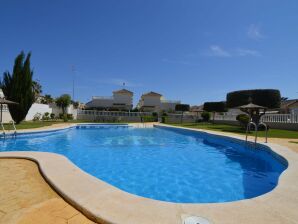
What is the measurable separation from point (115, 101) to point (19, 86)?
98.1ft

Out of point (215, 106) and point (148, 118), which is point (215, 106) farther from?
point (148, 118)

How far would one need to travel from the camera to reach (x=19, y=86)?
20.7m

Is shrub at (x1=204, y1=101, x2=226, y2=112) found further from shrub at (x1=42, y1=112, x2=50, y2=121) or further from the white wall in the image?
shrub at (x1=42, y1=112, x2=50, y2=121)

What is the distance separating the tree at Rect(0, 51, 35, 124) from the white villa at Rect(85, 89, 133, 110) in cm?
2690

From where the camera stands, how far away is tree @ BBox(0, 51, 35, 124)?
20.5 m

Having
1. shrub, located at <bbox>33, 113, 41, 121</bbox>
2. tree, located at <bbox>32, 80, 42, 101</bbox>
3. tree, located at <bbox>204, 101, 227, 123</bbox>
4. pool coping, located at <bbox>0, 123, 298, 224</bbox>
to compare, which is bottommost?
pool coping, located at <bbox>0, 123, 298, 224</bbox>

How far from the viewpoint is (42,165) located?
5625 millimetres

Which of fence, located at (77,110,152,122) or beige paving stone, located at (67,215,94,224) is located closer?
beige paving stone, located at (67,215,94,224)

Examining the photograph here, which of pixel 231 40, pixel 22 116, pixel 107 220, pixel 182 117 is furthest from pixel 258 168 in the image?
pixel 182 117

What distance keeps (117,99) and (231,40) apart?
36.3 meters

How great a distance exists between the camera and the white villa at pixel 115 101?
4891 centimetres

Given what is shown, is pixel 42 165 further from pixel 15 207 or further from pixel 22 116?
pixel 22 116

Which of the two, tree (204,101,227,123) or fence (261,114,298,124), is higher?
tree (204,101,227,123)

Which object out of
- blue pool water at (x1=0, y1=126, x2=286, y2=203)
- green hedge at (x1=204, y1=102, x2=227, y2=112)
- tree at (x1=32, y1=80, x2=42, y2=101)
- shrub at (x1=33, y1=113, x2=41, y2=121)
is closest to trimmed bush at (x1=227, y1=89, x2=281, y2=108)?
green hedge at (x1=204, y1=102, x2=227, y2=112)
